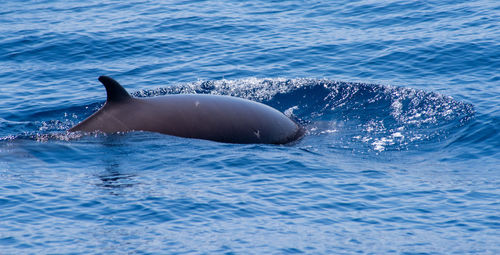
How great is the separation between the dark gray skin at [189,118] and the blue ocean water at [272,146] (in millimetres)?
306

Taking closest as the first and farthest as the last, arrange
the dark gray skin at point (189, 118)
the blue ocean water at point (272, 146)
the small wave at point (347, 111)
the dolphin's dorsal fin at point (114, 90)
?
the blue ocean water at point (272, 146) → the dolphin's dorsal fin at point (114, 90) → the dark gray skin at point (189, 118) → the small wave at point (347, 111)

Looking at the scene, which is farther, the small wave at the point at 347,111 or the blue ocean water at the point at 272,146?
the small wave at the point at 347,111

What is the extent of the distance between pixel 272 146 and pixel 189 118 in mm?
1847

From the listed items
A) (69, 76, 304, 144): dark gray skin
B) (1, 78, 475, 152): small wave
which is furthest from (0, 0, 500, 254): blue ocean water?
(69, 76, 304, 144): dark gray skin

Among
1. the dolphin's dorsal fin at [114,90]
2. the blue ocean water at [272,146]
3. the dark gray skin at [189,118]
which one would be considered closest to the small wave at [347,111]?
the blue ocean water at [272,146]

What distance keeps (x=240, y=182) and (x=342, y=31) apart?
15.9 meters

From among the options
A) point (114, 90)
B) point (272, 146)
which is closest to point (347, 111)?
point (272, 146)

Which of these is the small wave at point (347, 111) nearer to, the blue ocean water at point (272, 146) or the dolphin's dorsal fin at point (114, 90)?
the blue ocean water at point (272, 146)

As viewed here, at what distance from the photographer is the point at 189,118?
629 inches

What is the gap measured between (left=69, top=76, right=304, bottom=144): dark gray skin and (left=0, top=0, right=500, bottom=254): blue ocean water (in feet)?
1.00

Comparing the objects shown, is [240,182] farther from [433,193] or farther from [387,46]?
[387,46]

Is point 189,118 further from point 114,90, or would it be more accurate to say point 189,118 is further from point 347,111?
point 347,111

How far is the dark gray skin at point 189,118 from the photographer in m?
15.7

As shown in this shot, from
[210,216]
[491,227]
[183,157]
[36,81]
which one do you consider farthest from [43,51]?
[491,227]
